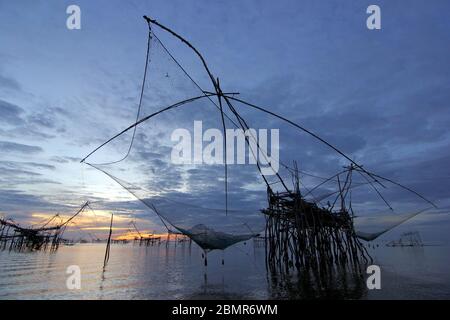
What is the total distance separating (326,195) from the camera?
1565cm

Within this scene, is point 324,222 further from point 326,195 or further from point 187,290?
point 187,290

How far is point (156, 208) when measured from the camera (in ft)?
41.5

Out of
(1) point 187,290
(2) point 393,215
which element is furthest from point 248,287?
(2) point 393,215

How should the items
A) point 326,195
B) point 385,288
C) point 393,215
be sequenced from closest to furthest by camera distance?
point 385,288 → point 326,195 → point 393,215

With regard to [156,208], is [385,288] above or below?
below

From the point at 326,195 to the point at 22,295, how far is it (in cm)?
1521

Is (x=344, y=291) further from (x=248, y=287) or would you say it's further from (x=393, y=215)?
(x=393, y=215)
